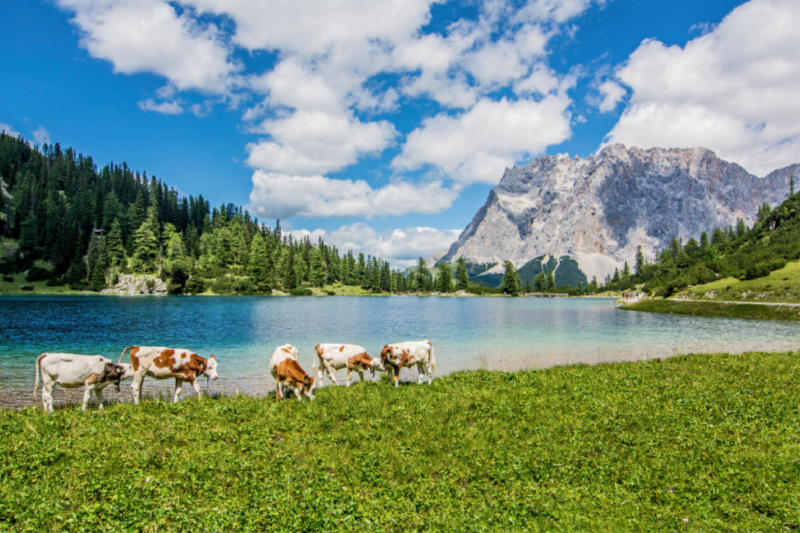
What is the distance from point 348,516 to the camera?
21.3 ft

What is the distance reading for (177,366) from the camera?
16312 mm

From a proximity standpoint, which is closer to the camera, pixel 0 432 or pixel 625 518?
pixel 625 518

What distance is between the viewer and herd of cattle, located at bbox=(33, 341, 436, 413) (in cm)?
1428

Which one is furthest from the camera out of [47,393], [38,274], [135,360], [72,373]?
[38,274]

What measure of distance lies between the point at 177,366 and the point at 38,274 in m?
173

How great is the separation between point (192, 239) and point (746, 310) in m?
183

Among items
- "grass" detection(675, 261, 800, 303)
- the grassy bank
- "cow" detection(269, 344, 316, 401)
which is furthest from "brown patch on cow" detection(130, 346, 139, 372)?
"grass" detection(675, 261, 800, 303)

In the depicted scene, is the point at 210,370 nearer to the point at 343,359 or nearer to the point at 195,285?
the point at 343,359

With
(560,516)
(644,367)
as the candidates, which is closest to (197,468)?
(560,516)

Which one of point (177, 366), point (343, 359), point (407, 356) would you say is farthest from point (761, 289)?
point (177, 366)

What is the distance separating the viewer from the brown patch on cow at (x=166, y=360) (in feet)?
52.4

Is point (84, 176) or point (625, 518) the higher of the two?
point (84, 176)

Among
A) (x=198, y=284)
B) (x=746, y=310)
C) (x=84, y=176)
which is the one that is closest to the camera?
(x=746, y=310)

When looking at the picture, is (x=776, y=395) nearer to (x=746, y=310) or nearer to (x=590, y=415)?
(x=590, y=415)
